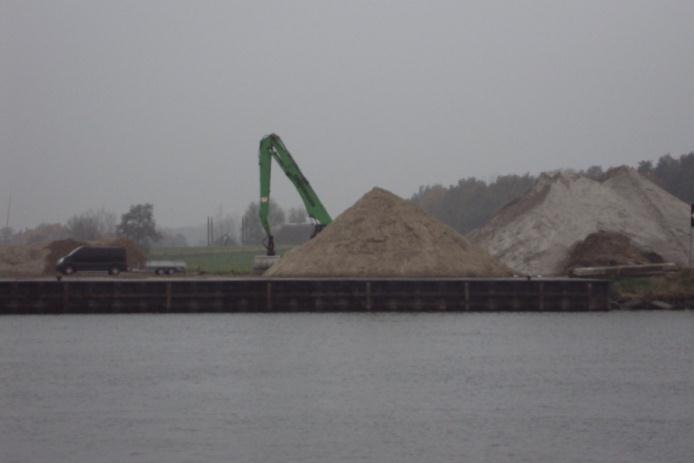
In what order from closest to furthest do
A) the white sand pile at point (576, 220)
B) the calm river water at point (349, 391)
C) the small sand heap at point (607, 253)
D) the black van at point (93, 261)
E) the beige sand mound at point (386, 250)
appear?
the calm river water at point (349, 391) < the beige sand mound at point (386, 250) < the small sand heap at point (607, 253) < the white sand pile at point (576, 220) < the black van at point (93, 261)

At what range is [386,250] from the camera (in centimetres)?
7125

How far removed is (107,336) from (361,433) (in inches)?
1052

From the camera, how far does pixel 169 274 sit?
8706 centimetres

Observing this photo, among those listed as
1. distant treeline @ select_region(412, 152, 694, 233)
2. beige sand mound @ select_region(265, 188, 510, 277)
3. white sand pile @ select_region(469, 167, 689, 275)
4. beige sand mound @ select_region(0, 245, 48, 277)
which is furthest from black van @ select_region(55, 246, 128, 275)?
distant treeline @ select_region(412, 152, 694, 233)

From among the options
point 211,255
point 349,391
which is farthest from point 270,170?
point 211,255

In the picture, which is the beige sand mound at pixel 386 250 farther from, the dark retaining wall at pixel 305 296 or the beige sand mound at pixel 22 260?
the beige sand mound at pixel 22 260

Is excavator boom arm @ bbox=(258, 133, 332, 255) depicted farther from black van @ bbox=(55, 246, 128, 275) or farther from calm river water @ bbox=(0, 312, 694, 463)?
calm river water @ bbox=(0, 312, 694, 463)

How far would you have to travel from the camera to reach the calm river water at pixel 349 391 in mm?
29812

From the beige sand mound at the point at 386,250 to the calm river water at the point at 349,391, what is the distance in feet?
28.4

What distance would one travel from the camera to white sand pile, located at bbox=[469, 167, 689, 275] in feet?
257

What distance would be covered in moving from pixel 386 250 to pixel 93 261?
22843mm

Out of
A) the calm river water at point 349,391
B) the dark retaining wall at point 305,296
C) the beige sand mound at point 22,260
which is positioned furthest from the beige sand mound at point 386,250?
the beige sand mound at point 22,260

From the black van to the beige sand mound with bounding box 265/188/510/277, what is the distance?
14.5m

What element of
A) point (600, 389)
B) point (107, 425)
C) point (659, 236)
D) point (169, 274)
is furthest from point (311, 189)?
point (107, 425)
